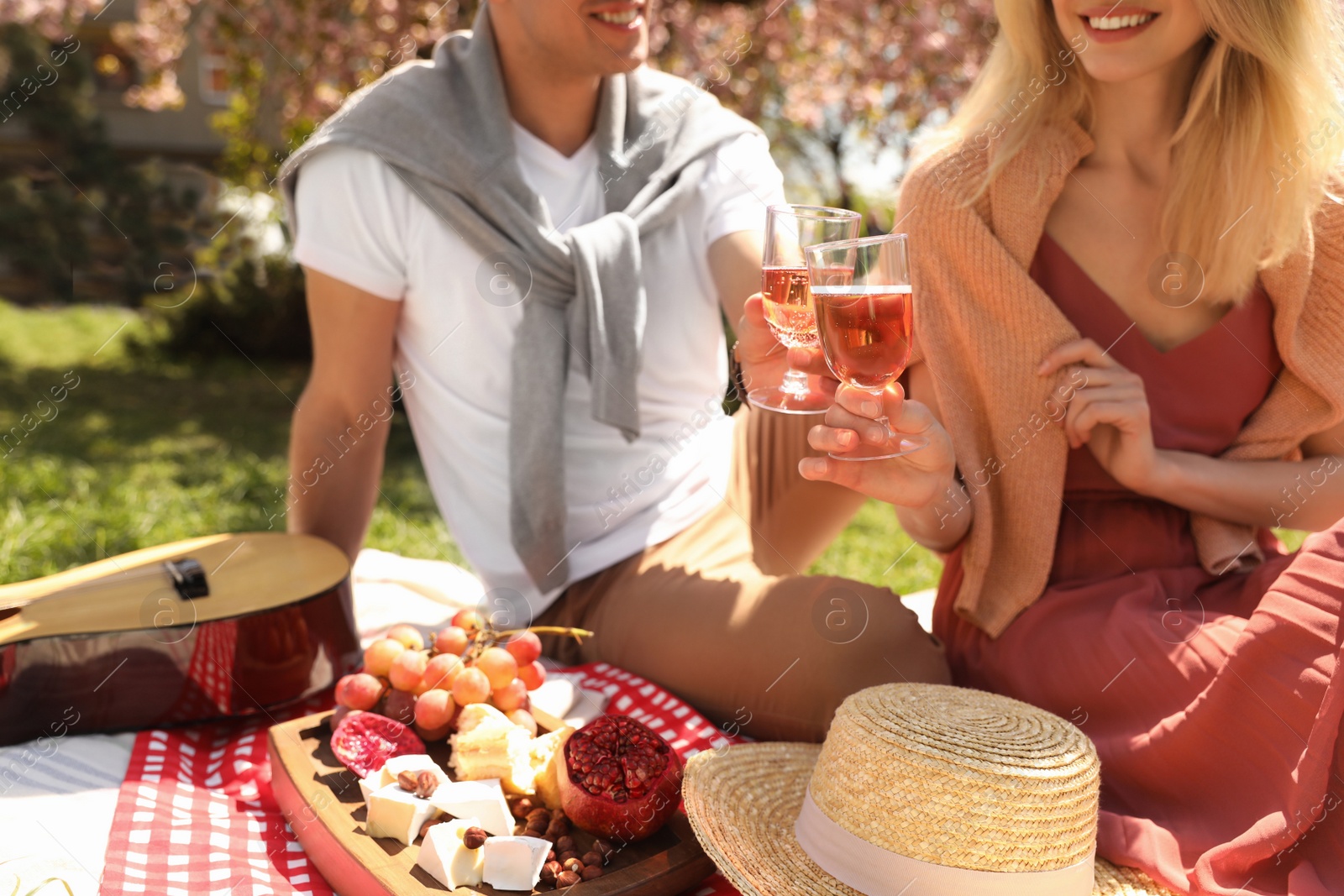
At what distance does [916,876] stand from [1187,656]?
0.67 m

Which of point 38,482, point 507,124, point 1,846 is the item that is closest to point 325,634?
point 1,846

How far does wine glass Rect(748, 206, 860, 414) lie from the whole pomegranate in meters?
0.70

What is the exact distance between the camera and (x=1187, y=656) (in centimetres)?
194

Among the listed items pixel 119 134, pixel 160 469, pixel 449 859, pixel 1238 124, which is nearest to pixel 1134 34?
pixel 1238 124

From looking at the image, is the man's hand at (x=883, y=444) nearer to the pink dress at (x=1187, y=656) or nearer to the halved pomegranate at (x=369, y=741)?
the pink dress at (x=1187, y=656)

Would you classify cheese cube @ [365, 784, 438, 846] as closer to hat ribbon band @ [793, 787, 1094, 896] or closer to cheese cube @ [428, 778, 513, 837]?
cheese cube @ [428, 778, 513, 837]

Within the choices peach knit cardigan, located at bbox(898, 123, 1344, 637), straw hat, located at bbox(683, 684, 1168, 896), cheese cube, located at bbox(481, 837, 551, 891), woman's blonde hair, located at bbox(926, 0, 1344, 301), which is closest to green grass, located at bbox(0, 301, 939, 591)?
peach knit cardigan, located at bbox(898, 123, 1344, 637)

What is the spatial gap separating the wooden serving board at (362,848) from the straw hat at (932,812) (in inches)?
3.8

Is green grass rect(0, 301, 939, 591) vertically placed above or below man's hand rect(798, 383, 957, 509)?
below

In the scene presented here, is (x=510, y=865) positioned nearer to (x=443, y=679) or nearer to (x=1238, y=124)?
(x=443, y=679)

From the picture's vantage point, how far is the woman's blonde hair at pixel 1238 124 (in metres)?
2.19

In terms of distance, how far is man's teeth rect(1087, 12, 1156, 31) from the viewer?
2105 millimetres

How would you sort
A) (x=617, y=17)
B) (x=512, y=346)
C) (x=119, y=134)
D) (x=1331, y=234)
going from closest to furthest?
(x=1331, y=234) < (x=617, y=17) < (x=512, y=346) < (x=119, y=134)

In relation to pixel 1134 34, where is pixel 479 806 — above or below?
below
